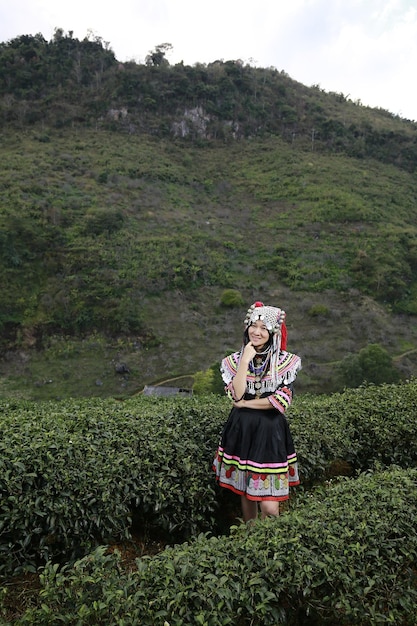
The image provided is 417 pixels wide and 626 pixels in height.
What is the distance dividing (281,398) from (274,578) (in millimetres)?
1267

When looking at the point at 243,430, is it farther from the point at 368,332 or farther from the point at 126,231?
the point at 126,231

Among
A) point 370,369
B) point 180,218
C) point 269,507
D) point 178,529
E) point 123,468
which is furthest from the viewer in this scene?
point 180,218

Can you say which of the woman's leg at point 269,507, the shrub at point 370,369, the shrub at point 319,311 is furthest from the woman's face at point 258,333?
the shrub at point 319,311

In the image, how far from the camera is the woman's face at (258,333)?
10.8 ft

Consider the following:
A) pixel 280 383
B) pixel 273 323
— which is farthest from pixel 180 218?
pixel 280 383

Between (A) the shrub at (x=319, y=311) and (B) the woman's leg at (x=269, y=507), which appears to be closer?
(B) the woman's leg at (x=269, y=507)

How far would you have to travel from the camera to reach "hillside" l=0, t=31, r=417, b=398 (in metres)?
26.4

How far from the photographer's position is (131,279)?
30578mm

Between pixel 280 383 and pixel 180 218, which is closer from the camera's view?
pixel 280 383

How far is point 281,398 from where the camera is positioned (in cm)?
325

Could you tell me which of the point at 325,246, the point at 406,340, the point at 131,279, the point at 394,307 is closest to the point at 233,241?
the point at 325,246

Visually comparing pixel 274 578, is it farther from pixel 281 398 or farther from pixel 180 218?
pixel 180 218

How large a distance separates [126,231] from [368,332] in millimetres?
20235

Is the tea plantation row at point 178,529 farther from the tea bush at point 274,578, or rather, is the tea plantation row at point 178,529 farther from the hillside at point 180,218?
the hillside at point 180,218
